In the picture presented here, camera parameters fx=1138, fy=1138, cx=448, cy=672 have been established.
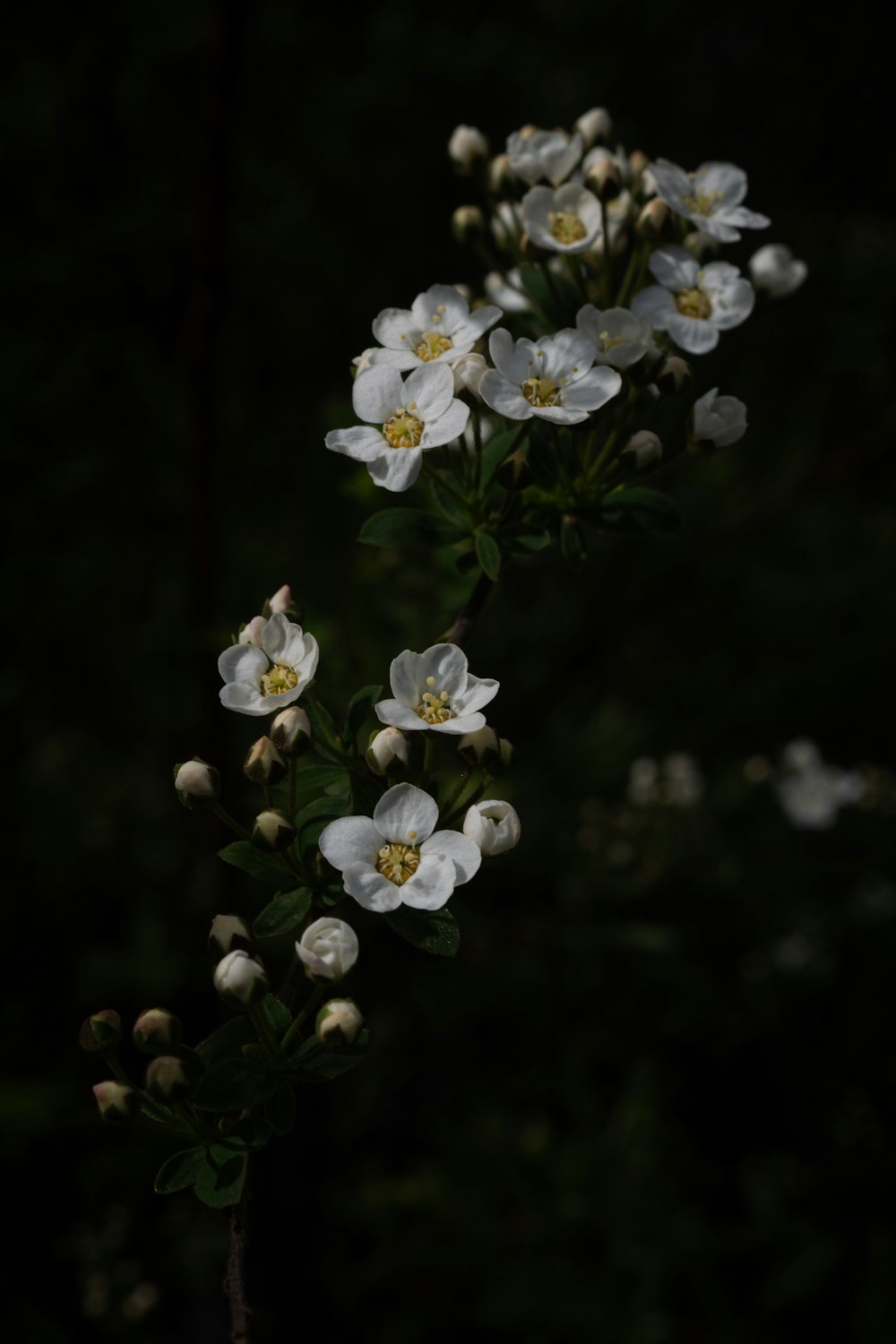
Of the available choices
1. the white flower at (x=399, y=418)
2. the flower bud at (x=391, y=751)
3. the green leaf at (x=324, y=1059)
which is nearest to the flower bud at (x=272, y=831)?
the flower bud at (x=391, y=751)

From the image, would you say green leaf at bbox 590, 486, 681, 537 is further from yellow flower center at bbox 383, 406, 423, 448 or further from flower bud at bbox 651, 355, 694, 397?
yellow flower center at bbox 383, 406, 423, 448

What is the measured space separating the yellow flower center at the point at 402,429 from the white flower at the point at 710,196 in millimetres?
611

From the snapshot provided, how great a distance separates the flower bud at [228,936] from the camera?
1.42m

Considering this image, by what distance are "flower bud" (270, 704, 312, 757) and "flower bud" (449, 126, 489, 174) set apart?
4.26 feet

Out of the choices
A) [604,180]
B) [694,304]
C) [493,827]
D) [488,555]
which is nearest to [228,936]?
[493,827]

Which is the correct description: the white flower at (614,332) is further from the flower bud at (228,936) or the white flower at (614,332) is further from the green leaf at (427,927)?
the flower bud at (228,936)

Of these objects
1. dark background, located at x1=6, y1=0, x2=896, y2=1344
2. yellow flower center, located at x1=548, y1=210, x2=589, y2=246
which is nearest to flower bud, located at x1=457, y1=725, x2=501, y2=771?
yellow flower center, located at x1=548, y1=210, x2=589, y2=246

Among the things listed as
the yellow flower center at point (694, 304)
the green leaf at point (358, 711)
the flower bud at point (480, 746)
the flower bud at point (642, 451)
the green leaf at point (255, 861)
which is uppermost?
the yellow flower center at point (694, 304)

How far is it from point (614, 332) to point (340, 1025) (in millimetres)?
1092

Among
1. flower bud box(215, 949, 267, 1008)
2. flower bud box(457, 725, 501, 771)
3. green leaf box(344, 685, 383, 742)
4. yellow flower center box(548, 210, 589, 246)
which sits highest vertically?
yellow flower center box(548, 210, 589, 246)

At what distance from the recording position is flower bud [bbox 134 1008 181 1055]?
4.48 ft

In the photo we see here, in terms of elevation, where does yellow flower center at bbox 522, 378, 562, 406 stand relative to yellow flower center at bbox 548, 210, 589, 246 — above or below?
below

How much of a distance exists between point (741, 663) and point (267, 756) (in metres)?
4.59

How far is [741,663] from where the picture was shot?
577 cm
